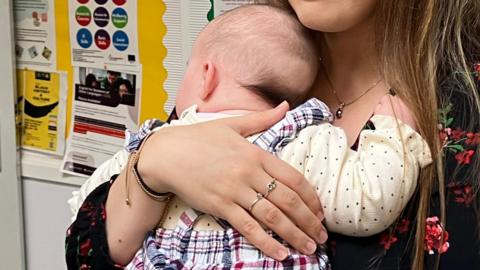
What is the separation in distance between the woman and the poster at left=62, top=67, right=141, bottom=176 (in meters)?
0.74

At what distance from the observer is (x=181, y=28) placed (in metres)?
1.66

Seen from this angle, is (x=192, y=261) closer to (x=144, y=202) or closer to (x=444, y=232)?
(x=144, y=202)

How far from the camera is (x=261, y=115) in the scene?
0.95 m

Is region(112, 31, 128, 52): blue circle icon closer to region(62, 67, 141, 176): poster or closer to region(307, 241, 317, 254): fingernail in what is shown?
region(62, 67, 141, 176): poster

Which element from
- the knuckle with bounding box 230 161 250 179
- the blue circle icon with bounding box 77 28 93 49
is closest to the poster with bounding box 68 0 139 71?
the blue circle icon with bounding box 77 28 93 49

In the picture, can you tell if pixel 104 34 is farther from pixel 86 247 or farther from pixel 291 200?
pixel 291 200

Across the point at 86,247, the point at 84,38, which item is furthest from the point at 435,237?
the point at 84,38

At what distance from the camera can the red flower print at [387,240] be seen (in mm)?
923

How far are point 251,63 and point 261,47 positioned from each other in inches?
1.1

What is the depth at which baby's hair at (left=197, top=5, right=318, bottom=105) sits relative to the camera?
1.00 metres

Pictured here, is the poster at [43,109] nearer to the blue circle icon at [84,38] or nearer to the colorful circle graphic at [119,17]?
the blue circle icon at [84,38]

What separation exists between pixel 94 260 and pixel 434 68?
1.93ft

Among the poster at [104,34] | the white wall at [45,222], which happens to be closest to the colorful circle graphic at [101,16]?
the poster at [104,34]

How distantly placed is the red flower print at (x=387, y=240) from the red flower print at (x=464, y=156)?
0.44 feet
